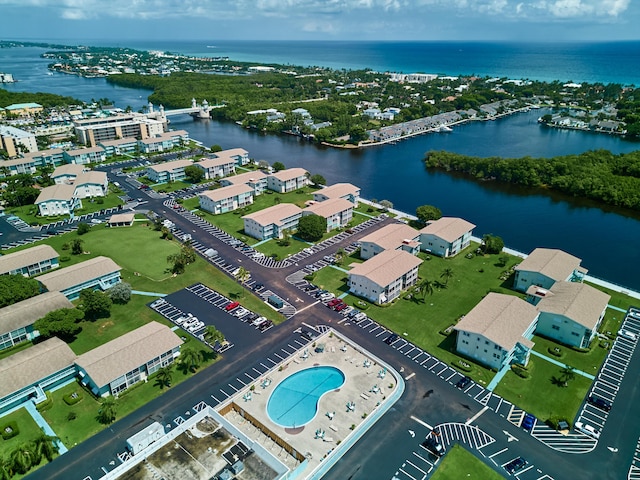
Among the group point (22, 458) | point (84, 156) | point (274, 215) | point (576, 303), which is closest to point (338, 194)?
point (274, 215)

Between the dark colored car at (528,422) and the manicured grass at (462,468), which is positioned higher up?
the dark colored car at (528,422)

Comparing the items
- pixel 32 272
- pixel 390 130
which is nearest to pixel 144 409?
pixel 32 272

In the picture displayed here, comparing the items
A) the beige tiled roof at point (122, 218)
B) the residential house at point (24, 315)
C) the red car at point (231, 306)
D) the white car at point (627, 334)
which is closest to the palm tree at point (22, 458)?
the residential house at point (24, 315)

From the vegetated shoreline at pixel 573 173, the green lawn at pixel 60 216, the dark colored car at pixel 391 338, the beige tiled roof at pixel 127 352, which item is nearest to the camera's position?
the beige tiled roof at pixel 127 352

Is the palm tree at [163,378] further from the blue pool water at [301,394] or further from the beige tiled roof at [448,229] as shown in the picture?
the beige tiled roof at [448,229]

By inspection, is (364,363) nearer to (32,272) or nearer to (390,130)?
(32,272)

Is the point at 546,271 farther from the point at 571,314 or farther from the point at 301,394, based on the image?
the point at 301,394
